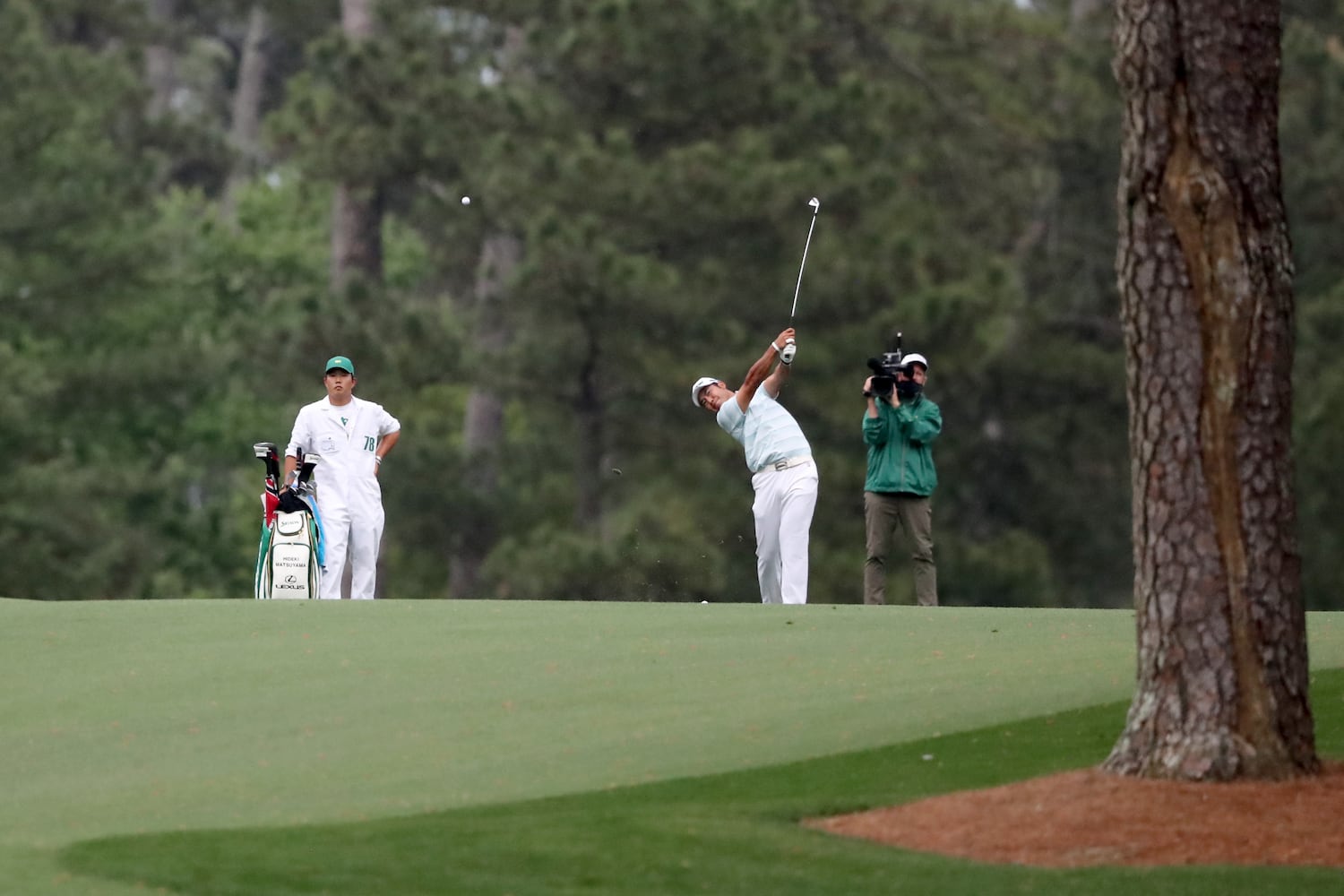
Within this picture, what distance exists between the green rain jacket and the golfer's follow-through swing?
1.40ft

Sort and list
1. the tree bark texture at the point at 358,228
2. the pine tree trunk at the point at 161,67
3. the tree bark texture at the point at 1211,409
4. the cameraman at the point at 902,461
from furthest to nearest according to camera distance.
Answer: the pine tree trunk at the point at 161,67 < the tree bark texture at the point at 358,228 < the cameraman at the point at 902,461 < the tree bark texture at the point at 1211,409

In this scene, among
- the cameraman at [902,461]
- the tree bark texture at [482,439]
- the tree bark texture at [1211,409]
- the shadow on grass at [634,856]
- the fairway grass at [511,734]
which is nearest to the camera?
the shadow on grass at [634,856]

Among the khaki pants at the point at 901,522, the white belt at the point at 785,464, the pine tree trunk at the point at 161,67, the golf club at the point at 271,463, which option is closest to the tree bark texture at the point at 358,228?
the pine tree trunk at the point at 161,67

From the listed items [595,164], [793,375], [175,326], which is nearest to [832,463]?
[793,375]

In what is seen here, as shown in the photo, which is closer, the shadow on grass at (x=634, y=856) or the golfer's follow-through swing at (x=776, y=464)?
the shadow on grass at (x=634, y=856)

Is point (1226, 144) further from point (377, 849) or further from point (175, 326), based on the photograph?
point (175, 326)

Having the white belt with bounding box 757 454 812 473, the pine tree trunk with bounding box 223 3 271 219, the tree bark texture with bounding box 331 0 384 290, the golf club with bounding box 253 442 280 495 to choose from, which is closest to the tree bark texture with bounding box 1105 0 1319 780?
the white belt with bounding box 757 454 812 473

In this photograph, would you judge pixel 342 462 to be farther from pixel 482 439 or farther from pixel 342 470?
pixel 482 439

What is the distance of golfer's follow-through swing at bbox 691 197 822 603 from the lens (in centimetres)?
1750

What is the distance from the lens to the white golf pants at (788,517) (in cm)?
1748

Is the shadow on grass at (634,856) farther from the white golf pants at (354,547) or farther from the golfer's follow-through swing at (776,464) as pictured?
the white golf pants at (354,547)

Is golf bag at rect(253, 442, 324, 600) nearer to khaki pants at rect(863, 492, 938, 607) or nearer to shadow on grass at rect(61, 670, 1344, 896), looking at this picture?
khaki pants at rect(863, 492, 938, 607)

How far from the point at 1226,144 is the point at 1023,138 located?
2950cm

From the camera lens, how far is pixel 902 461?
17.6 meters
